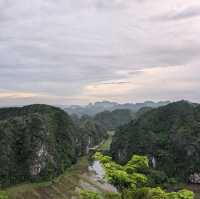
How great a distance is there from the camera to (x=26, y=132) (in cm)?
8819

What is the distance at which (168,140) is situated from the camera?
105 metres

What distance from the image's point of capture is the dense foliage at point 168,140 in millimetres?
94312

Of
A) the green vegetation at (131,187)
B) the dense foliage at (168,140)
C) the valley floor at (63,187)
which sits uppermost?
the green vegetation at (131,187)

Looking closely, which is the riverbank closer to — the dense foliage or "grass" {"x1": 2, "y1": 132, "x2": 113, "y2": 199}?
"grass" {"x1": 2, "y1": 132, "x2": 113, "y2": 199}

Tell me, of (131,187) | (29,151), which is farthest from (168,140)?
(131,187)

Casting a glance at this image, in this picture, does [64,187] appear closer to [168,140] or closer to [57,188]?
[57,188]

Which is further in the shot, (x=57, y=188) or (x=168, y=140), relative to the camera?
(x=168, y=140)

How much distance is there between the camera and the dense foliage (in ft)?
309

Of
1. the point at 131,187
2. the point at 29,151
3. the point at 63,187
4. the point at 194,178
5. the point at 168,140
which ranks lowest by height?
the point at 194,178

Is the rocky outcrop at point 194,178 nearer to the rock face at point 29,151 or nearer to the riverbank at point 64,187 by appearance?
the riverbank at point 64,187

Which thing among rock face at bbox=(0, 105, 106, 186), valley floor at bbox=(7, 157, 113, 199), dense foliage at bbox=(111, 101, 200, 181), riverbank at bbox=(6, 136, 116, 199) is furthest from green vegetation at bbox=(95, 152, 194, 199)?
dense foliage at bbox=(111, 101, 200, 181)

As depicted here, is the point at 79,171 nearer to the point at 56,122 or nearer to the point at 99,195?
the point at 56,122

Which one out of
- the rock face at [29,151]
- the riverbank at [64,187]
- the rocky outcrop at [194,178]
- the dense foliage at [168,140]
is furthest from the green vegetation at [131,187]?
the dense foliage at [168,140]

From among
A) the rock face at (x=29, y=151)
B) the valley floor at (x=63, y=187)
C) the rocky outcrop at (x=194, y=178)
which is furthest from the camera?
the rocky outcrop at (x=194, y=178)
